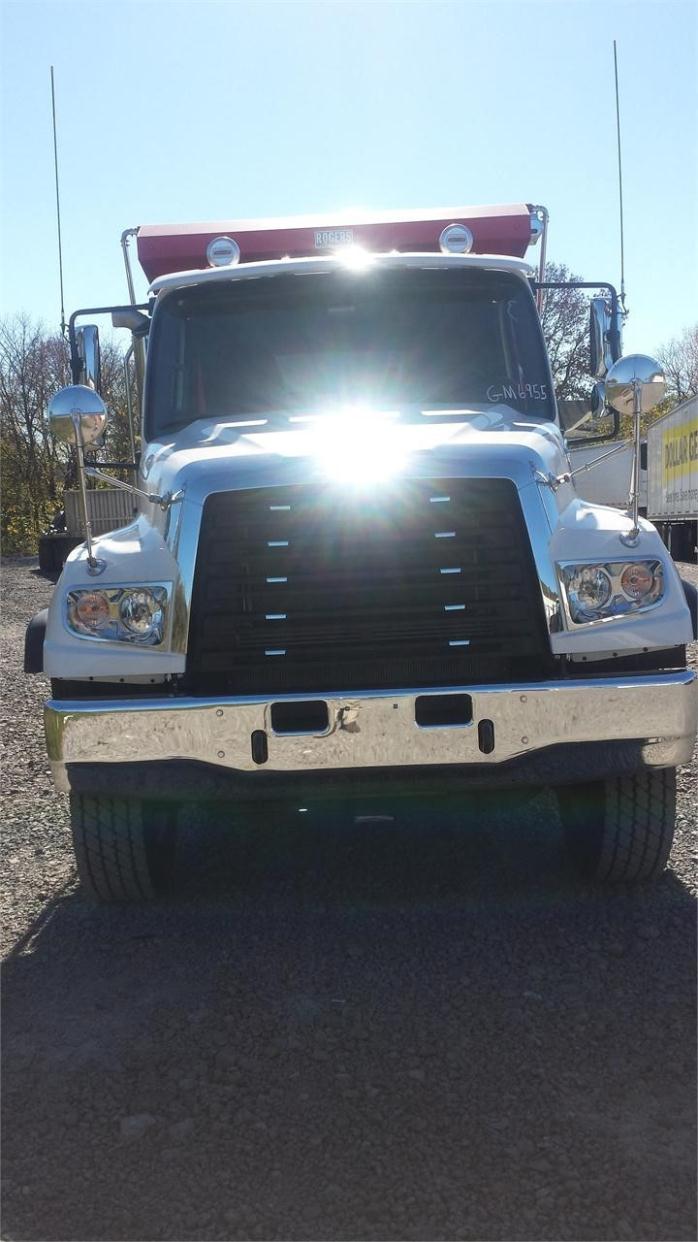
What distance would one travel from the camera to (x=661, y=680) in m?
4.05

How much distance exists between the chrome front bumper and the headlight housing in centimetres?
24

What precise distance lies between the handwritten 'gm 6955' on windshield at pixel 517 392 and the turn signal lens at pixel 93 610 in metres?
2.14

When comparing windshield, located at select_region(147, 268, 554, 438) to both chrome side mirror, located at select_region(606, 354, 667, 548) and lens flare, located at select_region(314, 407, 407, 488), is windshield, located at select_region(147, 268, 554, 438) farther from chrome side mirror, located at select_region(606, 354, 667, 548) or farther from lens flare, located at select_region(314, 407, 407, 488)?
chrome side mirror, located at select_region(606, 354, 667, 548)

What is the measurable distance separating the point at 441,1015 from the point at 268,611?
1431mm

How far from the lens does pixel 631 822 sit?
4344 millimetres

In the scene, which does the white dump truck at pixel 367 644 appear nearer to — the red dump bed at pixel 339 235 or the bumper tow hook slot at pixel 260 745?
the bumper tow hook slot at pixel 260 745

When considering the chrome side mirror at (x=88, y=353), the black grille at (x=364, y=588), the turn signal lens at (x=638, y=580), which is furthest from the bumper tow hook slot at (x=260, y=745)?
the chrome side mirror at (x=88, y=353)

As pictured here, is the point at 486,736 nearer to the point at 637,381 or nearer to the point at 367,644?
the point at 367,644

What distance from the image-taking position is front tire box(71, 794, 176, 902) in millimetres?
4305

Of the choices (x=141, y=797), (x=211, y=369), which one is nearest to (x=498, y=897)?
(x=141, y=797)

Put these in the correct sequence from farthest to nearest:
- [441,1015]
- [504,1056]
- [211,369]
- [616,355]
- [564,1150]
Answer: [616,355] → [211,369] → [441,1015] → [504,1056] → [564,1150]

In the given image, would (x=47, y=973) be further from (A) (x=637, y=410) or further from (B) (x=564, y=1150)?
(A) (x=637, y=410)

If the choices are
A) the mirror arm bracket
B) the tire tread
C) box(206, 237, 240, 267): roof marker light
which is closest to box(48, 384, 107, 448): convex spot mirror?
the mirror arm bracket

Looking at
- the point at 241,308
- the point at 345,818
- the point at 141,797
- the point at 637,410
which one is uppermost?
the point at 241,308
